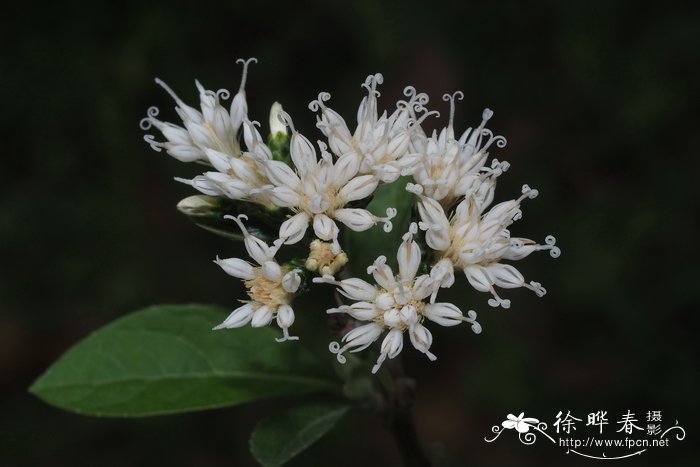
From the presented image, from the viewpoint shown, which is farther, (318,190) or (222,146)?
(222,146)

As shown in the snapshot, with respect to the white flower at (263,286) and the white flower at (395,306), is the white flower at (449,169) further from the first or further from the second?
the white flower at (263,286)

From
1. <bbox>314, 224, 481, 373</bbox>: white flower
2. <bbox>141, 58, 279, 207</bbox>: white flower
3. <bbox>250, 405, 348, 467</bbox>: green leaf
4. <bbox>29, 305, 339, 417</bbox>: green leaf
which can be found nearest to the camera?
<bbox>314, 224, 481, 373</bbox>: white flower

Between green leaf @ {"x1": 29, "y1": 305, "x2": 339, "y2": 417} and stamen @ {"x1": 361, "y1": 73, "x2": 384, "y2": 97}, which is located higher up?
stamen @ {"x1": 361, "y1": 73, "x2": 384, "y2": 97}

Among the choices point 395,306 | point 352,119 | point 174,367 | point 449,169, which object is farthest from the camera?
point 352,119

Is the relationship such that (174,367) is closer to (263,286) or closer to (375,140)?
(263,286)

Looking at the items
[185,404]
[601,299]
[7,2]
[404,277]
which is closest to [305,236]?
[404,277]

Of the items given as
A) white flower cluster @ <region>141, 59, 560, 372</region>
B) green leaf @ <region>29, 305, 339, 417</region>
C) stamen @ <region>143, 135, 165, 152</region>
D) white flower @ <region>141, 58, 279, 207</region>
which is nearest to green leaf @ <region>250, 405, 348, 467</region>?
green leaf @ <region>29, 305, 339, 417</region>

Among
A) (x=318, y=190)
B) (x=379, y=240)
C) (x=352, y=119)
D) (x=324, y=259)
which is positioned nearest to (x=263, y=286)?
(x=324, y=259)

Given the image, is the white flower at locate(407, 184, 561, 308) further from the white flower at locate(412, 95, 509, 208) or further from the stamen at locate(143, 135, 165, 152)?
the stamen at locate(143, 135, 165, 152)
